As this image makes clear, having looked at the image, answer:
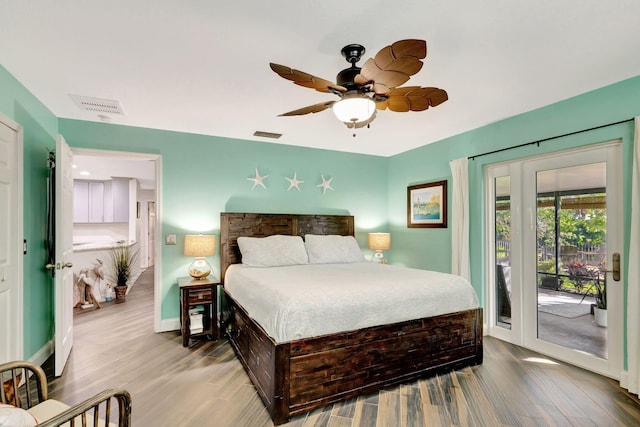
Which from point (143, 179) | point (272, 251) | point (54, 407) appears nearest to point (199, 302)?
point (272, 251)

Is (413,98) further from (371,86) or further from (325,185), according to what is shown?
(325,185)

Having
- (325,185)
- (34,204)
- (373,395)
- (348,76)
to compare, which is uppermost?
(348,76)

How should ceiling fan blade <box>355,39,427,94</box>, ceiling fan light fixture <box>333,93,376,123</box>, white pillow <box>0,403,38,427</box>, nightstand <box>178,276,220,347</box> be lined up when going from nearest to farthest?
white pillow <box>0,403,38,427</box> → ceiling fan blade <box>355,39,427,94</box> → ceiling fan light fixture <box>333,93,376,123</box> → nightstand <box>178,276,220,347</box>

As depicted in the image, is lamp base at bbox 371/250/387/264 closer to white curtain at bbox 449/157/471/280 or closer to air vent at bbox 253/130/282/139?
white curtain at bbox 449/157/471/280

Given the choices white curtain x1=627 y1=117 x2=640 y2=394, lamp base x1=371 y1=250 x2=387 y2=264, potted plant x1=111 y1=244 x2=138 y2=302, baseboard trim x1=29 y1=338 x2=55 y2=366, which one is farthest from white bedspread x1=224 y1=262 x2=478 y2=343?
potted plant x1=111 y1=244 x2=138 y2=302

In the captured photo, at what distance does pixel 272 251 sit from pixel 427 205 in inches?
89.0

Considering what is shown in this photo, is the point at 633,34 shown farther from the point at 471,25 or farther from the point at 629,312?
the point at 629,312

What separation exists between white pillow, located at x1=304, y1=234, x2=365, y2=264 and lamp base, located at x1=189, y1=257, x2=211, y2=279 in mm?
1252

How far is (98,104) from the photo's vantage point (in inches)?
119

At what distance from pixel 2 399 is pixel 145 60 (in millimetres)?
2069

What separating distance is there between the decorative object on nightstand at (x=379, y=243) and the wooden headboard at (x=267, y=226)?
0.32 m

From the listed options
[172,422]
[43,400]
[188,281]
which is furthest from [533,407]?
[188,281]

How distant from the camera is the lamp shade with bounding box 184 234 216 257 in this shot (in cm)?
365

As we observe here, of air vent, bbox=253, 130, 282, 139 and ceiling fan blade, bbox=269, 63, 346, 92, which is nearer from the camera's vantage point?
ceiling fan blade, bbox=269, 63, 346, 92
